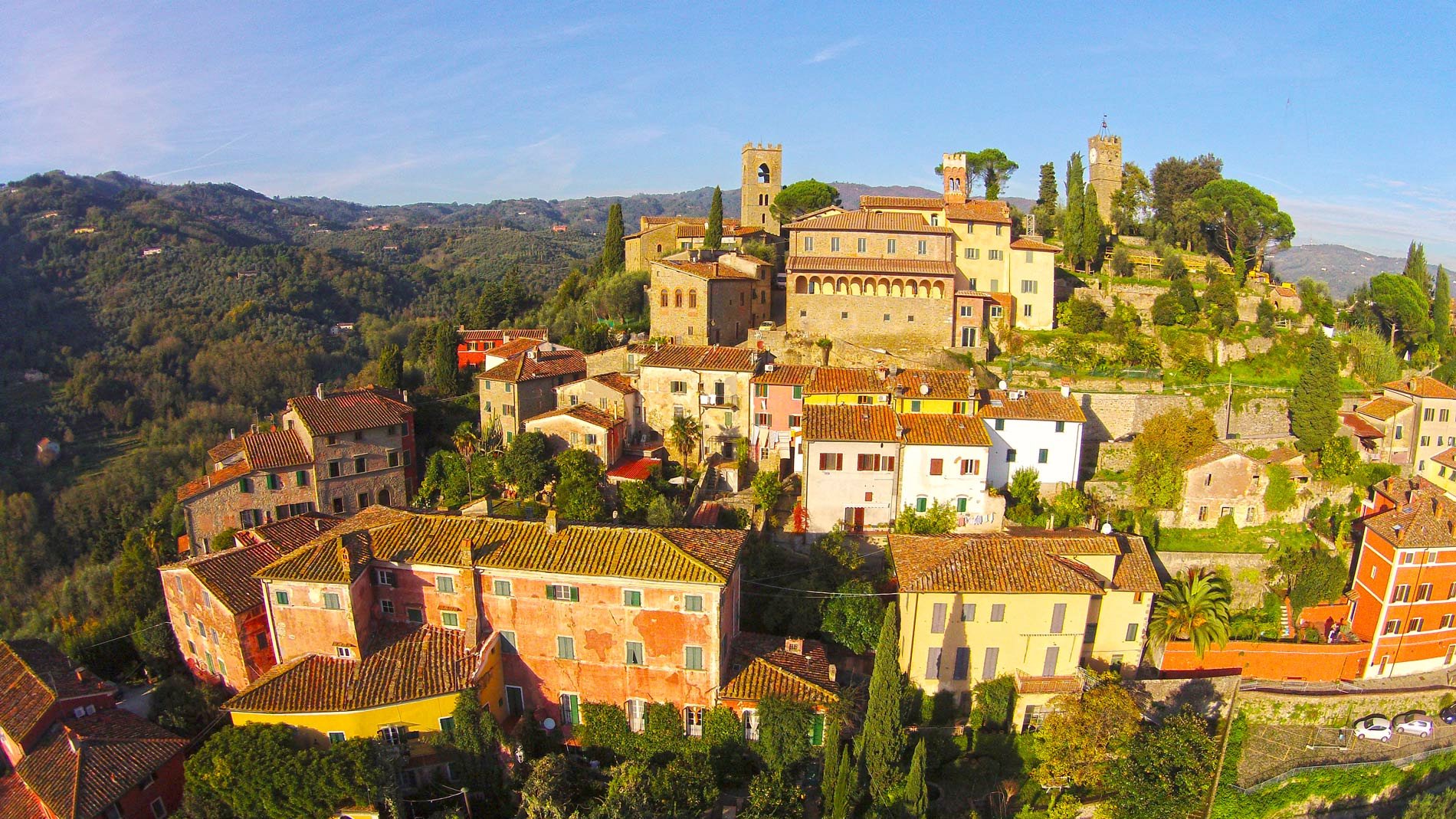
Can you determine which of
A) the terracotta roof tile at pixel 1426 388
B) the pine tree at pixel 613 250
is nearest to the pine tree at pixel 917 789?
the terracotta roof tile at pixel 1426 388

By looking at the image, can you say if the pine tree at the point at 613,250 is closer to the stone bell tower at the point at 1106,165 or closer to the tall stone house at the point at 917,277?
the tall stone house at the point at 917,277

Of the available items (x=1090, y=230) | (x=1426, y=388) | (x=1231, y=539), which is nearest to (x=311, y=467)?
(x=1231, y=539)

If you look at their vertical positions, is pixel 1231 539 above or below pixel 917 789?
above

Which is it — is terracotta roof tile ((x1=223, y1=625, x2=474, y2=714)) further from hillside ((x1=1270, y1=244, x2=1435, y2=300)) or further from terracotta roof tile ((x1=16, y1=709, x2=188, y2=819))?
hillside ((x1=1270, y1=244, x2=1435, y2=300))

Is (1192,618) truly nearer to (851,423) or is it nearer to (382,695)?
(851,423)

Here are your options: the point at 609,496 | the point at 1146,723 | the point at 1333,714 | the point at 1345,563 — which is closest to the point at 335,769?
the point at 609,496

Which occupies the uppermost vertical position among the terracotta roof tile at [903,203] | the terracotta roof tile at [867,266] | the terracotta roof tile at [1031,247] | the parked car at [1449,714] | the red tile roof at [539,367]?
the terracotta roof tile at [903,203]

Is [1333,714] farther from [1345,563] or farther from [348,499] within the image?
[348,499]
